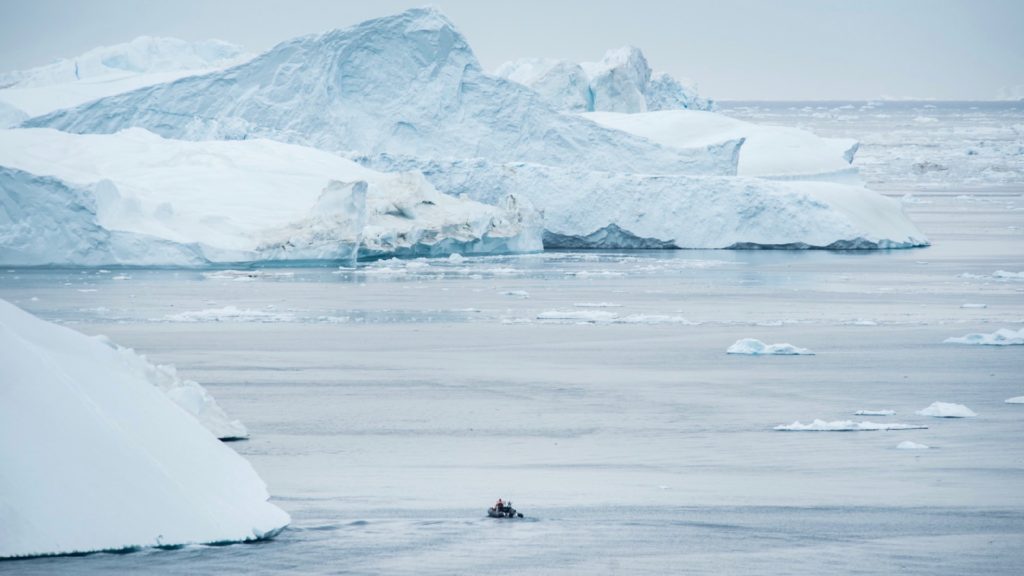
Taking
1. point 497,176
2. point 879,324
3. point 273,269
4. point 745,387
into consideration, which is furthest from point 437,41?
point 745,387

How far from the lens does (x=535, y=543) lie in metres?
7.47

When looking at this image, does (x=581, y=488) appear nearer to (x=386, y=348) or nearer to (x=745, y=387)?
(x=745, y=387)

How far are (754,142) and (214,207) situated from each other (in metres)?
15.6

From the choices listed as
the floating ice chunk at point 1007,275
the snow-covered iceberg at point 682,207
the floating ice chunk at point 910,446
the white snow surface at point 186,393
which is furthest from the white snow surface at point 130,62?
the floating ice chunk at point 910,446

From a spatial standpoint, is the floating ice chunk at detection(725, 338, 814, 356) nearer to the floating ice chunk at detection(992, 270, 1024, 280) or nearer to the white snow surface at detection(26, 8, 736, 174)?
the floating ice chunk at detection(992, 270, 1024, 280)

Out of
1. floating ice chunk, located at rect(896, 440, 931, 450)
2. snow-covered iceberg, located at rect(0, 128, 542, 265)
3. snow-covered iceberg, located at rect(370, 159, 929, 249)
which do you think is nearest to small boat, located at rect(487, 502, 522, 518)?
floating ice chunk, located at rect(896, 440, 931, 450)

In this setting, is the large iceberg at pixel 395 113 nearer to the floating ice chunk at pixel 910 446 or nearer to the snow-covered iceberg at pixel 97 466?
Result: the floating ice chunk at pixel 910 446

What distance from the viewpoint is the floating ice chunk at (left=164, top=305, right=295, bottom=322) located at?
16.7 metres

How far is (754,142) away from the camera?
34656 mm

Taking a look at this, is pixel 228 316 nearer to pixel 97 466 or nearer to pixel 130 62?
→ pixel 97 466

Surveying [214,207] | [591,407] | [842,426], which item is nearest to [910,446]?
[842,426]

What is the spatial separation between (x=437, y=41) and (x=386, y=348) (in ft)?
45.5

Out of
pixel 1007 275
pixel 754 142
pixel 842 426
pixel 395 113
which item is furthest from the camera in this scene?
pixel 754 142

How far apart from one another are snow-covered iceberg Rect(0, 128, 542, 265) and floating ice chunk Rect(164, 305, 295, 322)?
3.95 meters
